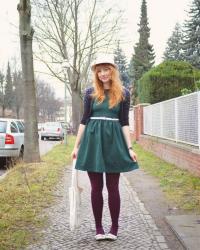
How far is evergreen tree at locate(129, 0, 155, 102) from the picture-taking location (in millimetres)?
66875

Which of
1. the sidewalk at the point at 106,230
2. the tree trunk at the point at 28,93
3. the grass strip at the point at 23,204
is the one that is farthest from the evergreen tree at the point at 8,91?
the sidewalk at the point at 106,230

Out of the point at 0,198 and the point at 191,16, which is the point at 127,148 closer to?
the point at 0,198

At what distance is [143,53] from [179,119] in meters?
55.4

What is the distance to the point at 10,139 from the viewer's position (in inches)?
588

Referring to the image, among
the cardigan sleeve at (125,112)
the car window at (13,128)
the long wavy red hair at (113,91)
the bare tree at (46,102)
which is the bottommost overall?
the car window at (13,128)

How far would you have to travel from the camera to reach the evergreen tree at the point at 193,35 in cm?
5281

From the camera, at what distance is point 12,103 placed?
8744cm

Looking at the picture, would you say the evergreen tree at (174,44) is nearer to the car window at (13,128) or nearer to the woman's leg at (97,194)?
the car window at (13,128)

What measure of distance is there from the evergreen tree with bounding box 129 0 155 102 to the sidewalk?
60060mm

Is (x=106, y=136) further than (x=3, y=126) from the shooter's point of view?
No

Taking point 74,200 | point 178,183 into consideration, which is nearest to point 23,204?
point 74,200

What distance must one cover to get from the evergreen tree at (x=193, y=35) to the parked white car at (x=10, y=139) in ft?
129

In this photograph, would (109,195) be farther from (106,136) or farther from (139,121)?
(139,121)

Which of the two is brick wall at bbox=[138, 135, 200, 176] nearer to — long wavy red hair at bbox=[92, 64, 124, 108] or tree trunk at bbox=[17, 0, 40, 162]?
tree trunk at bbox=[17, 0, 40, 162]
